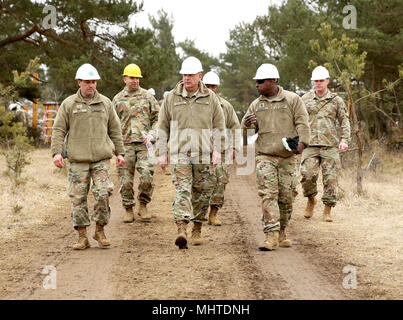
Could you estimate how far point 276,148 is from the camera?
8336mm

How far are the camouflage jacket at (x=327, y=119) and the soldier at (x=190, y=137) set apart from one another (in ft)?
9.40

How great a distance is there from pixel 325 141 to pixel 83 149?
14.8 feet

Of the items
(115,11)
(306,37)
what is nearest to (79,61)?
(115,11)

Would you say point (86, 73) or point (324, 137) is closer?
point (86, 73)

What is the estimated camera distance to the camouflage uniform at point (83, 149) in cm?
834

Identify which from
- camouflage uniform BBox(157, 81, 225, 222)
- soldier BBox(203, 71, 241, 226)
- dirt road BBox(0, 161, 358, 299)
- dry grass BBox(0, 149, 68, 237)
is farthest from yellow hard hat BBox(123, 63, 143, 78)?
dry grass BBox(0, 149, 68, 237)

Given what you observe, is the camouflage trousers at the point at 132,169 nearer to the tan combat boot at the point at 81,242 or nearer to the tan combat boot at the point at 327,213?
the tan combat boot at the point at 81,242

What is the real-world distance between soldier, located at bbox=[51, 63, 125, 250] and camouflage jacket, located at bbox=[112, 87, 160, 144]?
2261 mm

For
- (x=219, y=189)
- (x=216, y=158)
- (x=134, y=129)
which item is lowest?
(x=219, y=189)

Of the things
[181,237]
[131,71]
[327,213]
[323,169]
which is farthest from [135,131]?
[327,213]

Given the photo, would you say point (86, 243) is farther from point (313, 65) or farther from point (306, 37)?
point (306, 37)

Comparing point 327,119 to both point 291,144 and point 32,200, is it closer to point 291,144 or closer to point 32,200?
point 291,144

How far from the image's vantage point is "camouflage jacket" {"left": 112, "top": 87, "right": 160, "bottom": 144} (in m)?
10.8
